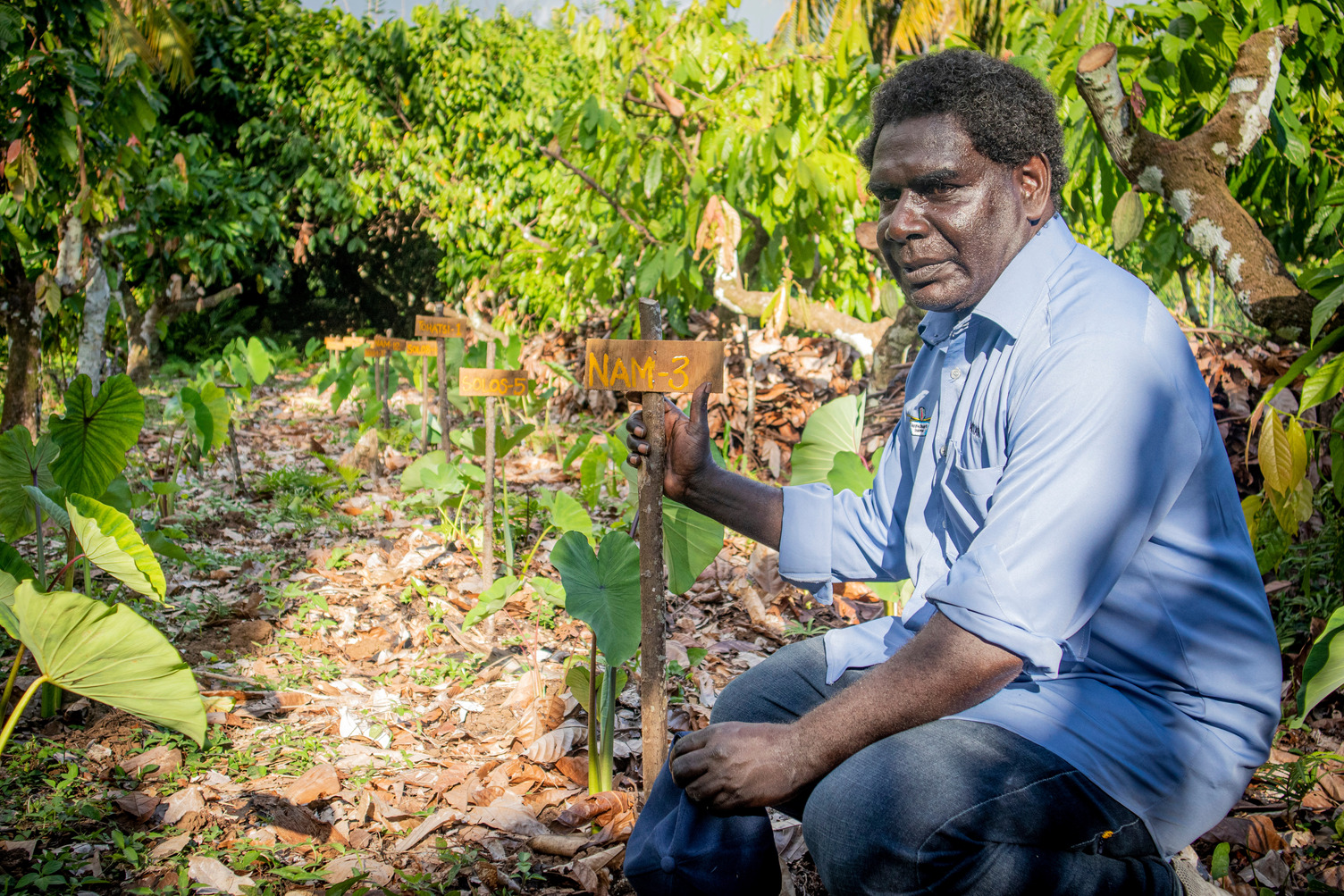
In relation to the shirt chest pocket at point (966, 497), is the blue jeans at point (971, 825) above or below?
below

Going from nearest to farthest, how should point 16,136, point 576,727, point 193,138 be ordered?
point 576,727
point 16,136
point 193,138

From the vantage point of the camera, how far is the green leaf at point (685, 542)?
5.85 feet

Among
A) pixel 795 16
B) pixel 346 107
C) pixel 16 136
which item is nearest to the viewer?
pixel 16 136

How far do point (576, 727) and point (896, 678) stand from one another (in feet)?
3.93

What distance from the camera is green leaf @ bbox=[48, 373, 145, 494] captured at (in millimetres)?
2002

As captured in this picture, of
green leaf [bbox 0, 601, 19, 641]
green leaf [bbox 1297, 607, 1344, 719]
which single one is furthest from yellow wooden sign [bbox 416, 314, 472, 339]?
green leaf [bbox 1297, 607, 1344, 719]

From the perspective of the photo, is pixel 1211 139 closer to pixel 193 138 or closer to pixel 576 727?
pixel 576 727

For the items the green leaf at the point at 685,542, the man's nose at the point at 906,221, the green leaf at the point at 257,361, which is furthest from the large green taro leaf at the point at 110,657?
the green leaf at the point at 257,361

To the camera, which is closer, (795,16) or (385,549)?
(385,549)

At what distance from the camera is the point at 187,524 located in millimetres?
3416

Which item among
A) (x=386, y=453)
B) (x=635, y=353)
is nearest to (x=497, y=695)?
(x=635, y=353)

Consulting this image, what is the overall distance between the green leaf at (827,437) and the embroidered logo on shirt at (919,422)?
42.9 inches

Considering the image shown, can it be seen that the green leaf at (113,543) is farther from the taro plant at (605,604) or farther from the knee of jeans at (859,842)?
the knee of jeans at (859,842)

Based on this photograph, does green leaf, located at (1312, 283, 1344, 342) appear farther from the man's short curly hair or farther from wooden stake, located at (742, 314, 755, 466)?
wooden stake, located at (742, 314, 755, 466)
